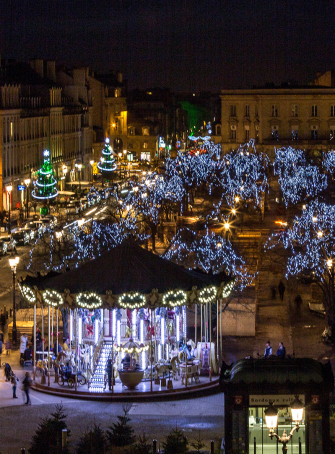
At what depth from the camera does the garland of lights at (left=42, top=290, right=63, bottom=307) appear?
2895 cm

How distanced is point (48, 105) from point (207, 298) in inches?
2652

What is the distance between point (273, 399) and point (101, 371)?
1048cm

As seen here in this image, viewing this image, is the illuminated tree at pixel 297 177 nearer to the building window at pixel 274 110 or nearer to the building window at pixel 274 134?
the building window at pixel 274 134

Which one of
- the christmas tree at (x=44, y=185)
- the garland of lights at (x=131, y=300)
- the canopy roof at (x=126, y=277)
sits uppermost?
the christmas tree at (x=44, y=185)

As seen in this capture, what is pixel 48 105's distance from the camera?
94.2m

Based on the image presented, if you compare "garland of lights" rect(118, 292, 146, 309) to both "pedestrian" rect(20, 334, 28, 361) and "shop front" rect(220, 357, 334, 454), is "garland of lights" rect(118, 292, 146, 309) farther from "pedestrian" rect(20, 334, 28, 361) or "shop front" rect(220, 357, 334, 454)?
"shop front" rect(220, 357, 334, 454)

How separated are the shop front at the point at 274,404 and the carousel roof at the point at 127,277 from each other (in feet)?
27.0

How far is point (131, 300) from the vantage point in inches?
1118

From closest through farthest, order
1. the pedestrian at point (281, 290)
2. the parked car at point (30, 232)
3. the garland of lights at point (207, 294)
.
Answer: the garland of lights at point (207, 294)
the pedestrian at point (281, 290)
the parked car at point (30, 232)

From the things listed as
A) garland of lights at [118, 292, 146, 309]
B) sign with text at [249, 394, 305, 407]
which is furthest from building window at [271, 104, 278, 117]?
sign with text at [249, 394, 305, 407]

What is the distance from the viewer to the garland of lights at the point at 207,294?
29.5m

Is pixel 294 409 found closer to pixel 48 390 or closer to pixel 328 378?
pixel 328 378

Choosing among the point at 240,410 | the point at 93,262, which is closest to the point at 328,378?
the point at 240,410

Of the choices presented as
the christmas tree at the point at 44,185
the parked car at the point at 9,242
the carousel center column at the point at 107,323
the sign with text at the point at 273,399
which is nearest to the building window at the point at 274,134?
the christmas tree at the point at 44,185
